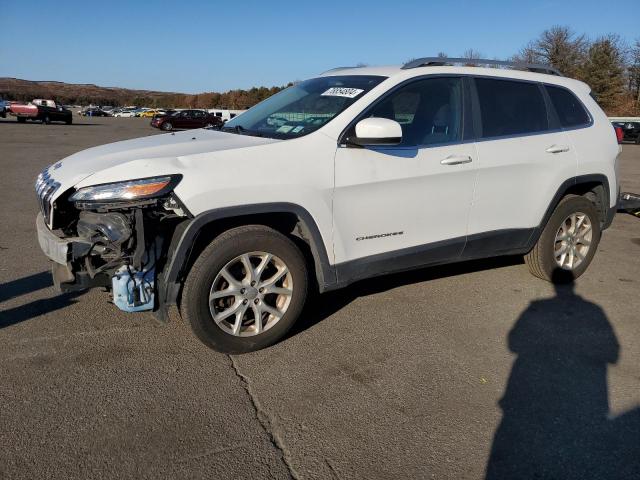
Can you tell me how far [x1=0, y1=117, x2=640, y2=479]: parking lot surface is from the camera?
259 centimetres

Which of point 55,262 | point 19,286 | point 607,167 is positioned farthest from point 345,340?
point 607,167

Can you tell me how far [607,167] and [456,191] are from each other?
6.65 ft

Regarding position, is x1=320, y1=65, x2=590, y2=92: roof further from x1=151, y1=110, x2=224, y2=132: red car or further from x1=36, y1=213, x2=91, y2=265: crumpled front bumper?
x1=151, y1=110, x2=224, y2=132: red car

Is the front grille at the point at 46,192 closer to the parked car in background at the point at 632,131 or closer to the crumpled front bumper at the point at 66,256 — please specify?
the crumpled front bumper at the point at 66,256

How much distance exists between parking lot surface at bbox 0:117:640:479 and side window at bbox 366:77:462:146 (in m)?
1.43

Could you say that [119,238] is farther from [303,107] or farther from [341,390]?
[303,107]

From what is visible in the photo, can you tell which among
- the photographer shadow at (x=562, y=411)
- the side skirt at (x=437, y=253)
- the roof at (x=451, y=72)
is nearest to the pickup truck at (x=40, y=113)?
the roof at (x=451, y=72)

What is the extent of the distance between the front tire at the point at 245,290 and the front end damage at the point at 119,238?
0.96 feet

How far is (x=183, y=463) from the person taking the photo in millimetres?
2529

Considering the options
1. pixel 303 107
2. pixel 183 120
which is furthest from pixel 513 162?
pixel 183 120

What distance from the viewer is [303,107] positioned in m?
4.24

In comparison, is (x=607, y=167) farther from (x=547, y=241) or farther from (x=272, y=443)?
(x=272, y=443)

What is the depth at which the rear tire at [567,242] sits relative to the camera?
16.5 feet

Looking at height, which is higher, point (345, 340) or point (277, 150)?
point (277, 150)
